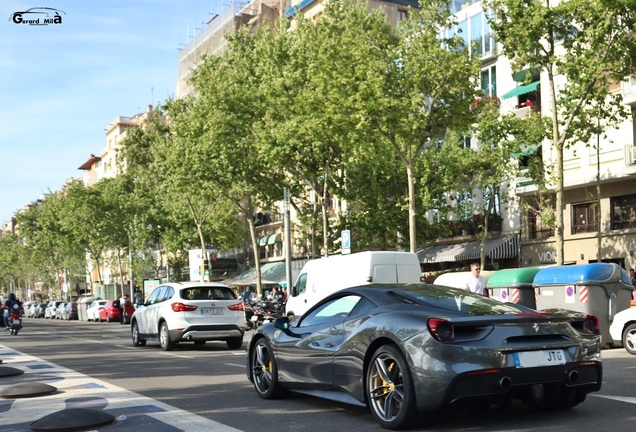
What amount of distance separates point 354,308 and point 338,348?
1.32ft

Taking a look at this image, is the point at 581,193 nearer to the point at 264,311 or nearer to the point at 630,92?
the point at 630,92

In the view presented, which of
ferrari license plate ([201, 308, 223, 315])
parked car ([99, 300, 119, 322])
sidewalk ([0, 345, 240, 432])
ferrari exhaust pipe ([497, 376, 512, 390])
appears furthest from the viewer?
parked car ([99, 300, 119, 322])

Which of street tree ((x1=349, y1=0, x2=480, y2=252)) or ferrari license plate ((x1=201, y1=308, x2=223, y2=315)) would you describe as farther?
street tree ((x1=349, y1=0, x2=480, y2=252))

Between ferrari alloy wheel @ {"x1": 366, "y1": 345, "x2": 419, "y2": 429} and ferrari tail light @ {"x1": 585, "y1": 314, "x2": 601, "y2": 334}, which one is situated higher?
ferrari tail light @ {"x1": 585, "y1": 314, "x2": 601, "y2": 334}

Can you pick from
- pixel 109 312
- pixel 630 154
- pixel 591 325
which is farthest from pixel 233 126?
pixel 591 325

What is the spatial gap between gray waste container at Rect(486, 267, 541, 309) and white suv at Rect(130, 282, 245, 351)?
600 centimetres

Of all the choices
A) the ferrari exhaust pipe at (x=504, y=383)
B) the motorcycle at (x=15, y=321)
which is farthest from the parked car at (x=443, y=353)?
the motorcycle at (x=15, y=321)

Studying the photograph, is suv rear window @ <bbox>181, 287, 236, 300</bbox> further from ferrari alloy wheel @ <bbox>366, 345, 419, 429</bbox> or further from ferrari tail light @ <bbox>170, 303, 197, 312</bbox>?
ferrari alloy wheel @ <bbox>366, 345, 419, 429</bbox>

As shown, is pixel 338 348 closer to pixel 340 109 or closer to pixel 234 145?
pixel 340 109

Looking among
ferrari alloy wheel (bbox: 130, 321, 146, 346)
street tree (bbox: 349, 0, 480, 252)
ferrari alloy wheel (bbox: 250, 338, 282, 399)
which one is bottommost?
ferrari alloy wheel (bbox: 130, 321, 146, 346)

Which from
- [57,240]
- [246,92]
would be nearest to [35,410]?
[246,92]

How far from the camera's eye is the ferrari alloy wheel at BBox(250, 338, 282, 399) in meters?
9.45

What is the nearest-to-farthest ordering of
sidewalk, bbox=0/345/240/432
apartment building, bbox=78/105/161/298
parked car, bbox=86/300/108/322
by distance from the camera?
sidewalk, bbox=0/345/240/432 < parked car, bbox=86/300/108/322 < apartment building, bbox=78/105/161/298

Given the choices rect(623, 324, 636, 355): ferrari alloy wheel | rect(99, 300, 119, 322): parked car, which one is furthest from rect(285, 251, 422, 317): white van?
rect(99, 300, 119, 322): parked car
